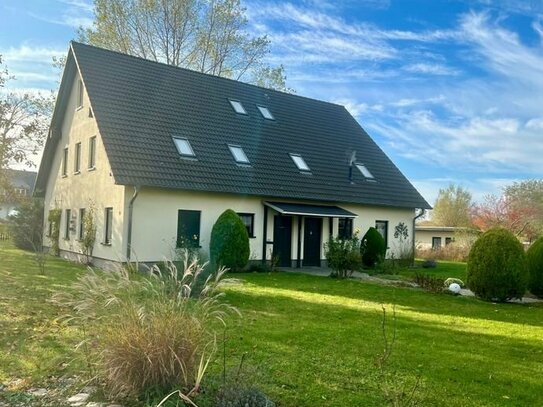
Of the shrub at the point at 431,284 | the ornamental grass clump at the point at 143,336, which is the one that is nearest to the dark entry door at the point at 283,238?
the shrub at the point at 431,284

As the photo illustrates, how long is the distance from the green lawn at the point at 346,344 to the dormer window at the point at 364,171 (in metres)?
11.4

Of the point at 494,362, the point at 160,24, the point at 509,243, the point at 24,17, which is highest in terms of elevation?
the point at 160,24

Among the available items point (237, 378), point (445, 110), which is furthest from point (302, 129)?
point (237, 378)

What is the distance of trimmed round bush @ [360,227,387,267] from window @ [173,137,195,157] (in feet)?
27.0

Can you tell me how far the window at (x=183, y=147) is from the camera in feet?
57.4

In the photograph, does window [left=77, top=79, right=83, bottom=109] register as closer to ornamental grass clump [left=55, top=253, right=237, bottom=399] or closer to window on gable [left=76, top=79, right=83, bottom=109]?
window on gable [left=76, top=79, right=83, bottom=109]

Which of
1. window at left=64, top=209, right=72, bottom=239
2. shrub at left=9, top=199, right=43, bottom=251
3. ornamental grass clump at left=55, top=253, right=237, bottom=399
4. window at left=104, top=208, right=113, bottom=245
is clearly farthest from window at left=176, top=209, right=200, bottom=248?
ornamental grass clump at left=55, top=253, right=237, bottom=399

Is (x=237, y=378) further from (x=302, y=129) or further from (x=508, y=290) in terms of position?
(x=302, y=129)

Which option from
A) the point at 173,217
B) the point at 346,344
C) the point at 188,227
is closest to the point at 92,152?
the point at 173,217

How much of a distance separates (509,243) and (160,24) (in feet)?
73.9

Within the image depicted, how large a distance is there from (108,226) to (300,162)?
837 cm

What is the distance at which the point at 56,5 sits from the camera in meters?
15.0

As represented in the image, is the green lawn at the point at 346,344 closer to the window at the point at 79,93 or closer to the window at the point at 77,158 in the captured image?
the window at the point at 77,158

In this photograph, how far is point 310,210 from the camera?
1902cm
